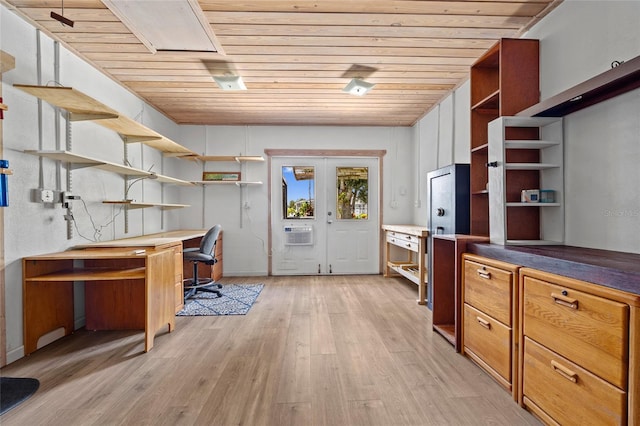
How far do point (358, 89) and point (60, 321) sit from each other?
3678 millimetres

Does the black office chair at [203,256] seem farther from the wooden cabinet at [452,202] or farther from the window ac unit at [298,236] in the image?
the wooden cabinet at [452,202]

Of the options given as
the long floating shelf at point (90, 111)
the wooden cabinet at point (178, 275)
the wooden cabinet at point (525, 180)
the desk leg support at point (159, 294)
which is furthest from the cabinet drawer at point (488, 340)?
the long floating shelf at point (90, 111)

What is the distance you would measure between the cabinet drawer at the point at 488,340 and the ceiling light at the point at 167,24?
9.57 ft

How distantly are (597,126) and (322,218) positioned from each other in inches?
145

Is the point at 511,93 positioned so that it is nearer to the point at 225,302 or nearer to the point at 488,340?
the point at 488,340

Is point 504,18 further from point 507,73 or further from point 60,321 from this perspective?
point 60,321

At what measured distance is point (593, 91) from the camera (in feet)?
5.46

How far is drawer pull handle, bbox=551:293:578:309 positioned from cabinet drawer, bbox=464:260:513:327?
311 mm

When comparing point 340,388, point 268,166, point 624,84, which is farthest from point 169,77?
point 624,84

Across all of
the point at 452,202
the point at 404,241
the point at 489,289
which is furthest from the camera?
the point at 404,241

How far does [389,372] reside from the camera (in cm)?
199

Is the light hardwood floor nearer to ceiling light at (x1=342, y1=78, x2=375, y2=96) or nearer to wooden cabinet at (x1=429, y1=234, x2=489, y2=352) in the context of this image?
wooden cabinet at (x1=429, y1=234, x2=489, y2=352)

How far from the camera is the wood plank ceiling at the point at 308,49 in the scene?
7.21ft

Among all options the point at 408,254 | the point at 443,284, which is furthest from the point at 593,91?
the point at 408,254
